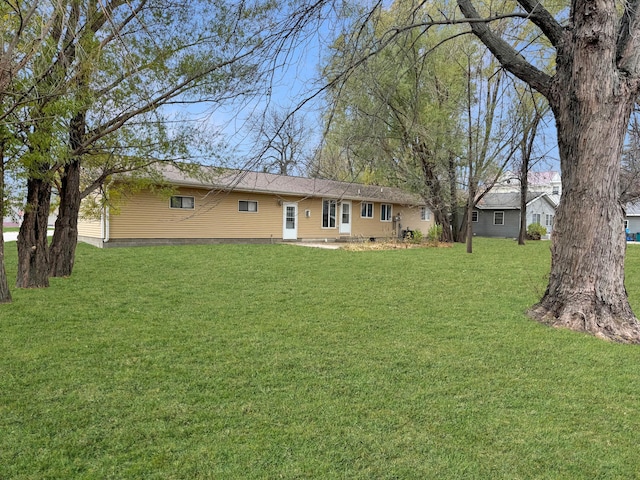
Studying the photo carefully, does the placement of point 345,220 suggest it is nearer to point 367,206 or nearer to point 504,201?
point 367,206

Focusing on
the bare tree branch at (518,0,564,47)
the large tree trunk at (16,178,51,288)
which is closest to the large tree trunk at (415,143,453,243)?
the bare tree branch at (518,0,564,47)

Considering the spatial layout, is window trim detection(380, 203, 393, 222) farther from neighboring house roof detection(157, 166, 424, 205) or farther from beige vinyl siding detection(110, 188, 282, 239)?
beige vinyl siding detection(110, 188, 282, 239)

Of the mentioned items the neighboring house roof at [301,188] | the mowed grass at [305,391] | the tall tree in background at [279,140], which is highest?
the neighboring house roof at [301,188]

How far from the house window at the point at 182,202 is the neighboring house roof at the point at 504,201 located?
69.5 feet

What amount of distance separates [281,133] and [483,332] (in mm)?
3121

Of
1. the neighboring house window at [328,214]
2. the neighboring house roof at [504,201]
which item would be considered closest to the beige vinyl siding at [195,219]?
the neighboring house window at [328,214]

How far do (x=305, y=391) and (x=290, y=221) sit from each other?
52.3 ft

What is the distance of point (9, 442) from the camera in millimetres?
2225

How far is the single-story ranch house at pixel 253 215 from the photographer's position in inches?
560

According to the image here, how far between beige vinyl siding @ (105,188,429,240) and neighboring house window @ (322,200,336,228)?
20 centimetres

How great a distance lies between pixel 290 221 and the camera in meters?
18.7

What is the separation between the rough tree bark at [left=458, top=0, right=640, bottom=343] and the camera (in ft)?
14.7

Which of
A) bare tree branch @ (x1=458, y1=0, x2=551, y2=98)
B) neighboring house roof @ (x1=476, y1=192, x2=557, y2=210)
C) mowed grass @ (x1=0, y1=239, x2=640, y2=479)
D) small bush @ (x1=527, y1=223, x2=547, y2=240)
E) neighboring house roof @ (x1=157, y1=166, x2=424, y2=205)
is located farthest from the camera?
neighboring house roof @ (x1=476, y1=192, x2=557, y2=210)

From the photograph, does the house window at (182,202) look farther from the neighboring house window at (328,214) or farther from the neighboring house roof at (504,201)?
the neighboring house roof at (504,201)
